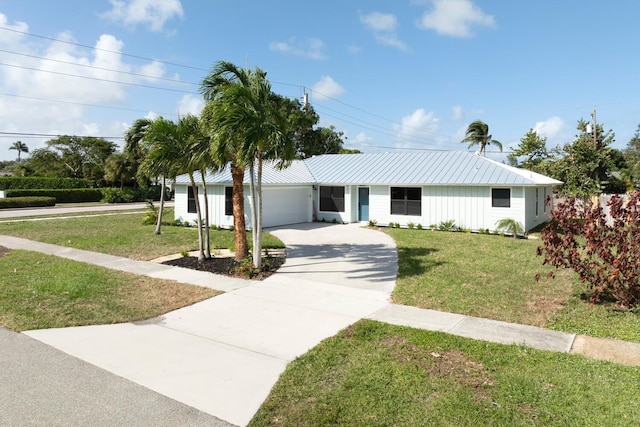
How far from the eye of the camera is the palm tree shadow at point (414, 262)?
11031 mm

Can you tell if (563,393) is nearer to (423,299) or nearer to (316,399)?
(316,399)

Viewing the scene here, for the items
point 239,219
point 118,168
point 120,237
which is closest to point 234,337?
point 239,219

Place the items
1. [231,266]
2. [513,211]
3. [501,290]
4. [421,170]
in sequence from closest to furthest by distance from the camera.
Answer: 1. [501,290]
2. [231,266]
3. [513,211]
4. [421,170]

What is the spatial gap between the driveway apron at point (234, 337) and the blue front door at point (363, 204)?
11.3 meters

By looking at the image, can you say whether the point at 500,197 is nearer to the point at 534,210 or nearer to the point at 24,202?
the point at 534,210

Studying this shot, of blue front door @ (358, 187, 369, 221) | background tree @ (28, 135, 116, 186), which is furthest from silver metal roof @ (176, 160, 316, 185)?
background tree @ (28, 135, 116, 186)

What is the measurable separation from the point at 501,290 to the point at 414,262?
131 inches

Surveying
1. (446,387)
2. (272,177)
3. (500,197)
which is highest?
(272,177)

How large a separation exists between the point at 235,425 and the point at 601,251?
721cm

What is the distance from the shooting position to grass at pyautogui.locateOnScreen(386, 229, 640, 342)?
726 centimetres

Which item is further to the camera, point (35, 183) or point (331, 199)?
point (35, 183)

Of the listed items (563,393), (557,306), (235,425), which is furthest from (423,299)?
(235,425)

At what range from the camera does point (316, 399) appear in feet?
15.0

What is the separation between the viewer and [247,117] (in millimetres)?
9750
